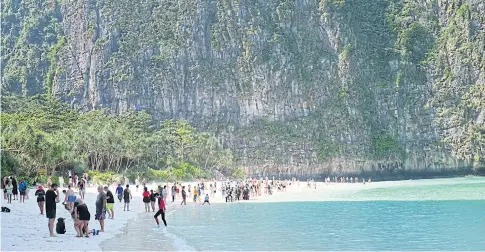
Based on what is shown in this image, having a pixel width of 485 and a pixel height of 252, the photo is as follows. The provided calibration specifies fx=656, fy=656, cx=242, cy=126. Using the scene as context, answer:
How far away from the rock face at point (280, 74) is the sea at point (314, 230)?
82.2 m

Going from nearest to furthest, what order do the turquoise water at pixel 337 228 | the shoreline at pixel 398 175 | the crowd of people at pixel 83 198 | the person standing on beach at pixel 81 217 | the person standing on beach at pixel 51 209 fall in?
the person standing on beach at pixel 51 209
the person standing on beach at pixel 81 217
the crowd of people at pixel 83 198
the turquoise water at pixel 337 228
the shoreline at pixel 398 175

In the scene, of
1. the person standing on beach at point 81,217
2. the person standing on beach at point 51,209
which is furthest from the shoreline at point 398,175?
the person standing on beach at point 51,209

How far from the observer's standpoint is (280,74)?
129000 mm

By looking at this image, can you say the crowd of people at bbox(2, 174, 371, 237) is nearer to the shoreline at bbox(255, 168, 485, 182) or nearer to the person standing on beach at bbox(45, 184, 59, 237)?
the person standing on beach at bbox(45, 184, 59, 237)

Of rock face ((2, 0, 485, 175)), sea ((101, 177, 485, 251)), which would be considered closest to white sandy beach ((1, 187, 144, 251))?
sea ((101, 177, 485, 251))

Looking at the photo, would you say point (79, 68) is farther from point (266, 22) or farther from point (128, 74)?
point (266, 22)

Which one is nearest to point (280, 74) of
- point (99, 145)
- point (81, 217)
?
point (99, 145)

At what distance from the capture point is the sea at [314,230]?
2225 cm

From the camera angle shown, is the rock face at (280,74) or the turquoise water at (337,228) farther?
the rock face at (280,74)

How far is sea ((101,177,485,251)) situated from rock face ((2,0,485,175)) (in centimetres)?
8221

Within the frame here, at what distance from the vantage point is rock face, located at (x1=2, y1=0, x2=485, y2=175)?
12275cm

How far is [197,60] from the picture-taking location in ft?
421

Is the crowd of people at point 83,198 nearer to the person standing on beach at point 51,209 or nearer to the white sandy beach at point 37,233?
the person standing on beach at point 51,209

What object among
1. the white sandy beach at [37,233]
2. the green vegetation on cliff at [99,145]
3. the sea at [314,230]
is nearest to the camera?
the white sandy beach at [37,233]
